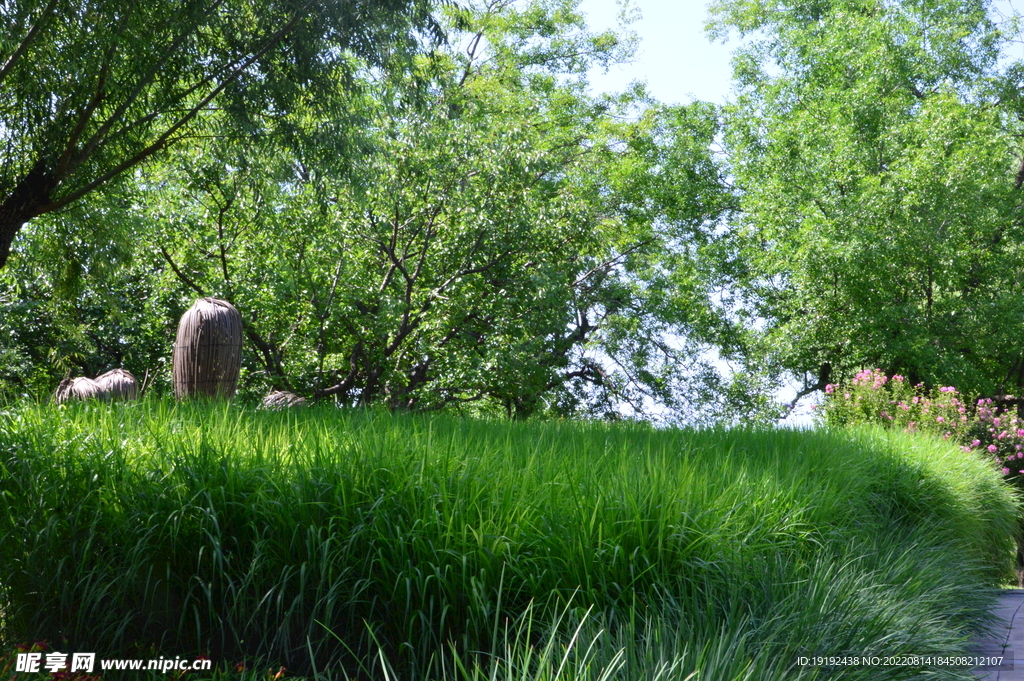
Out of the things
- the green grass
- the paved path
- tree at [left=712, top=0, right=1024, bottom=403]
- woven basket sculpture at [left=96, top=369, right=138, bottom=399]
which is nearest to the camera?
the green grass

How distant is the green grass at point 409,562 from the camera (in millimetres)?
3264

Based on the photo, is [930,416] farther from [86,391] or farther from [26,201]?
[26,201]

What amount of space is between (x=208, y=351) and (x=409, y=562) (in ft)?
11.1

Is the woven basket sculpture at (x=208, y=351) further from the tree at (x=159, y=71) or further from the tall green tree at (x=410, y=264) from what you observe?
Answer: the tall green tree at (x=410, y=264)

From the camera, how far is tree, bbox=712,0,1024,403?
15.9m

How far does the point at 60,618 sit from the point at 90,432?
1085 mm

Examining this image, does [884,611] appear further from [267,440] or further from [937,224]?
[937,224]

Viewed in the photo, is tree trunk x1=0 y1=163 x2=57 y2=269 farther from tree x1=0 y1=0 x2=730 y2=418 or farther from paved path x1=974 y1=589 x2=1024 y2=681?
paved path x1=974 y1=589 x2=1024 y2=681

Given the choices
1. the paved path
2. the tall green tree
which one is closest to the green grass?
the paved path

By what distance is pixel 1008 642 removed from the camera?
4734 millimetres

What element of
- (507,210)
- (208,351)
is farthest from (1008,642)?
(507,210)

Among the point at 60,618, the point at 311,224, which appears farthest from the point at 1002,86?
the point at 60,618

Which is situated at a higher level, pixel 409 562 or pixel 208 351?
pixel 208 351

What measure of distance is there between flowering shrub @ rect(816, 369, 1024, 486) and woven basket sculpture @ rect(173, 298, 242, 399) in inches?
346
